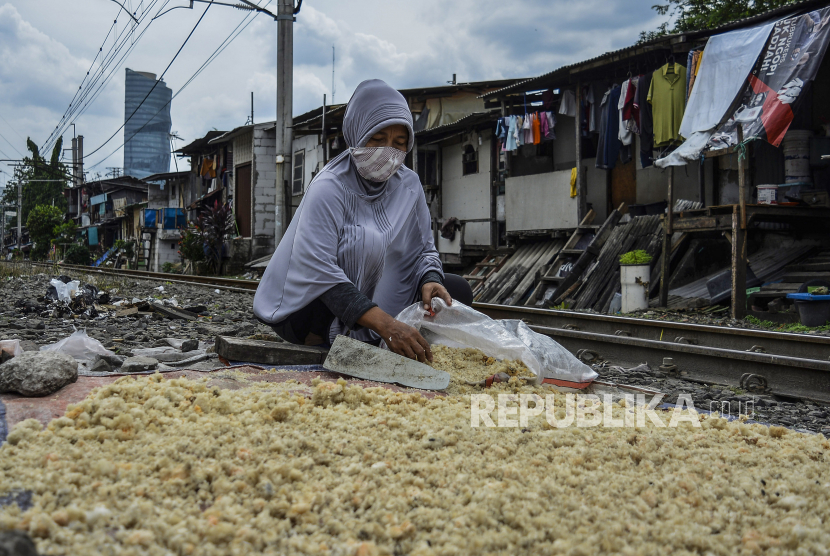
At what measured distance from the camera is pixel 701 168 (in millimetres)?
10438

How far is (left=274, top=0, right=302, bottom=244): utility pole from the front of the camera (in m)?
12.5

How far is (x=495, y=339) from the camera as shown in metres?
3.23

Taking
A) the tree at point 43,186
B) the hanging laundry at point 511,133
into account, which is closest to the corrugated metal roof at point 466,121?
the hanging laundry at point 511,133

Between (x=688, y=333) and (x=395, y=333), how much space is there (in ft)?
12.2

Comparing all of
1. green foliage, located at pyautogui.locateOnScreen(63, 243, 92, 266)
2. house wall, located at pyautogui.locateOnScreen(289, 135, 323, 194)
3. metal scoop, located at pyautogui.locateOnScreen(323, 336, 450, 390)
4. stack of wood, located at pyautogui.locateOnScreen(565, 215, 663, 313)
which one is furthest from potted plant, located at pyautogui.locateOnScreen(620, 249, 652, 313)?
green foliage, located at pyautogui.locateOnScreen(63, 243, 92, 266)

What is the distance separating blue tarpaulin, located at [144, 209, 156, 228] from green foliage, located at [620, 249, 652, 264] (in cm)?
3206

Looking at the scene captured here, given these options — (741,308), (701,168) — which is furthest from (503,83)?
(741,308)

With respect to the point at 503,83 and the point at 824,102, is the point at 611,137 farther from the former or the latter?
the point at 503,83

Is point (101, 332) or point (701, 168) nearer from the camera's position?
point (101, 332)

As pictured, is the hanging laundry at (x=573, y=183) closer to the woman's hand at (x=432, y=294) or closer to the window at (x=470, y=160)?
the window at (x=470, y=160)

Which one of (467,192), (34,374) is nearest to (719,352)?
(34,374)

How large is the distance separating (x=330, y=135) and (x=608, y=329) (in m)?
15.4

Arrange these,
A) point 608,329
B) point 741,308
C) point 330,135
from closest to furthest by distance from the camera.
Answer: point 608,329 → point 741,308 → point 330,135

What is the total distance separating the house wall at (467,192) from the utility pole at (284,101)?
4676 mm
